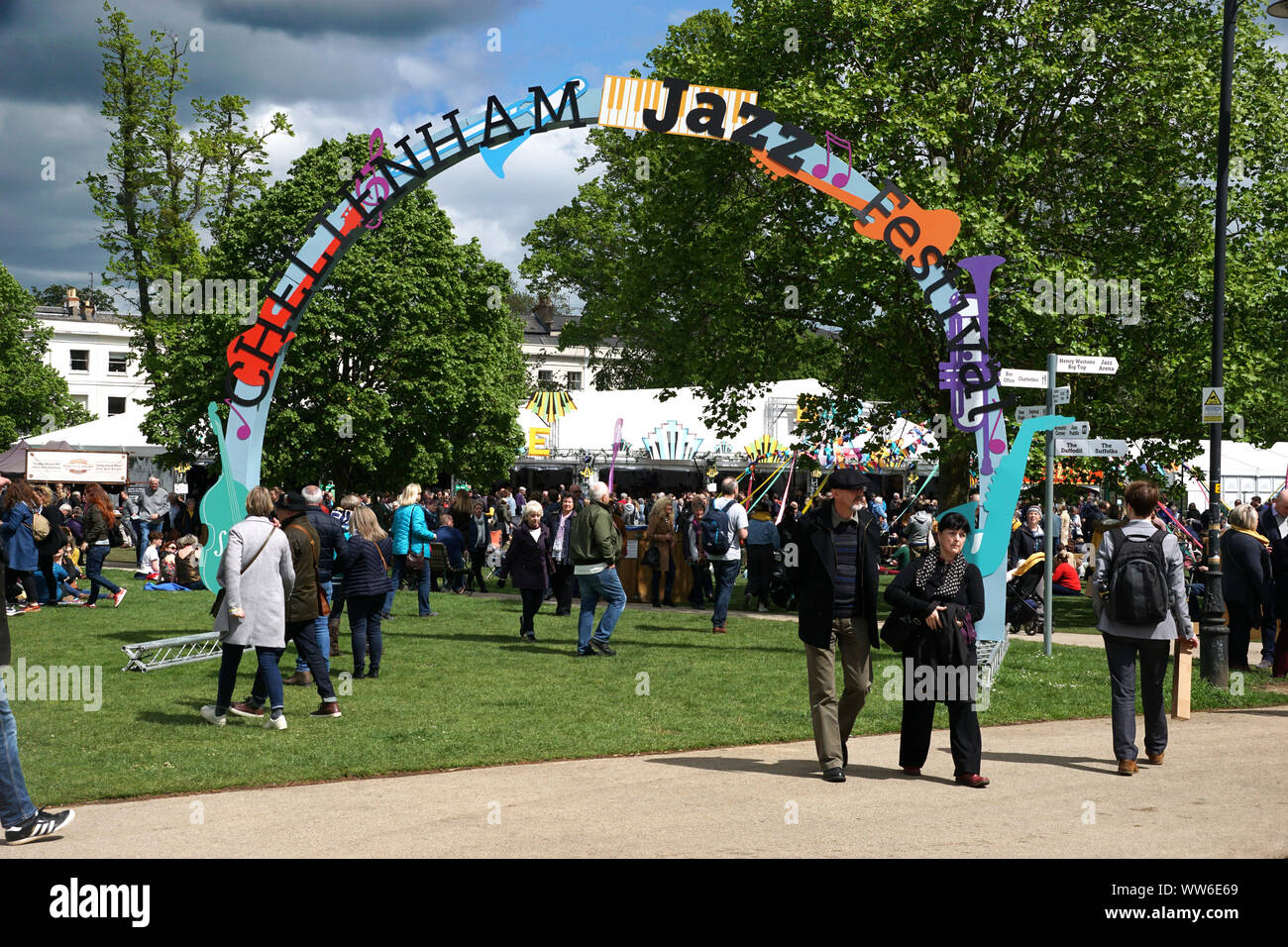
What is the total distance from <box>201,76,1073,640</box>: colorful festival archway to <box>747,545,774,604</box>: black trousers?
18.8ft

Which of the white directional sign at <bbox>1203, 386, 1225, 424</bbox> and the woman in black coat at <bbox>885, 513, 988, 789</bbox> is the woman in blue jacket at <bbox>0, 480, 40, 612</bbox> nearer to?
the woman in black coat at <bbox>885, 513, 988, 789</bbox>

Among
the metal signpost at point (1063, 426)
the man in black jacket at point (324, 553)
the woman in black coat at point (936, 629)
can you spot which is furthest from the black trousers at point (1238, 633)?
the man in black jacket at point (324, 553)

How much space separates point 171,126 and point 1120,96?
25692 mm

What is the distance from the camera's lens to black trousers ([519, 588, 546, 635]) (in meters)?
15.3

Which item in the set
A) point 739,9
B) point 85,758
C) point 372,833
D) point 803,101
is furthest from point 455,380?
point 372,833

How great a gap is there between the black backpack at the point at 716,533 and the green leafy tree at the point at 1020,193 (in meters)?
4.97

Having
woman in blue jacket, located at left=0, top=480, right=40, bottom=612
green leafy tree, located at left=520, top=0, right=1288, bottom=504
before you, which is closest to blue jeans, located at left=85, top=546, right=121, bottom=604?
woman in blue jacket, located at left=0, top=480, right=40, bottom=612

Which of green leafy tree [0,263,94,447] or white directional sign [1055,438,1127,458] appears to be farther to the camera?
green leafy tree [0,263,94,447]

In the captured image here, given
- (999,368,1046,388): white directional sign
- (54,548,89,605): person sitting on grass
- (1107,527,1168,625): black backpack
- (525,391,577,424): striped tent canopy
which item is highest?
(525,391,577,424): striped tent canopy

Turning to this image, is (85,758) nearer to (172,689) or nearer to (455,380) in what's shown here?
(172,689)

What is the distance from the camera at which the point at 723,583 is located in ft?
54.8

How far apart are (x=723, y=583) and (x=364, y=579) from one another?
241 inches

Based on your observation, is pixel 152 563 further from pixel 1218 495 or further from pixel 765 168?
pixel 1218 495

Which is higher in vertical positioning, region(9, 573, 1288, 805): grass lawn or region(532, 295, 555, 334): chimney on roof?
region(532, 295, 555, 334): chimney on roof
